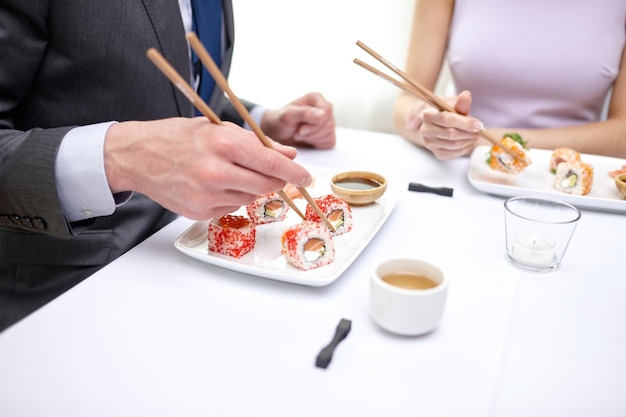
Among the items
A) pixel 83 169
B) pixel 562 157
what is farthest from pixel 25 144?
pixel 562 157

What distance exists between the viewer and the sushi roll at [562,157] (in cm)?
139

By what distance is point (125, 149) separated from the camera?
94cm

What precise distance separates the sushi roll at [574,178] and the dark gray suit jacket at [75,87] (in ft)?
3.24

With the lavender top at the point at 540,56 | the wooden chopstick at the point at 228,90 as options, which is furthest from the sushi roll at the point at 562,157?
the wooden chopstick at the point at 228,90

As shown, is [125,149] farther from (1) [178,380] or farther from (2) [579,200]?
(2) [579,200]

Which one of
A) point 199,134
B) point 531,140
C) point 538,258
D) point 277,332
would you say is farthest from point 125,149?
point 531,140

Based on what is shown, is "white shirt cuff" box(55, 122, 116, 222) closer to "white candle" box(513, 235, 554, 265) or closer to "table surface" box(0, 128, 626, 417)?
"table surface" box(0, 128, 626, 417)

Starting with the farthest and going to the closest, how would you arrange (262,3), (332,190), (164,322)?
(262,3) < (332,190) < (164,322)

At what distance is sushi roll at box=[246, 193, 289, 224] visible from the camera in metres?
1.14

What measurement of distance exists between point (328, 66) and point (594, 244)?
1905 mm

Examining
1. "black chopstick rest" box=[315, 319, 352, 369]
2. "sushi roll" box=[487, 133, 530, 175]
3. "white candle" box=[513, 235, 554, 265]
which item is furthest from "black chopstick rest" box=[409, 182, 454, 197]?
"black chopstick rest" box=[315, 319, 352, 369]

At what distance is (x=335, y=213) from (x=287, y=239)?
0.61 ft

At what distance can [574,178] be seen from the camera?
4.39 ft

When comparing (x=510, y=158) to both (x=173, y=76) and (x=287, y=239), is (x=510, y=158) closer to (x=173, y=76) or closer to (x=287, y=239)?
(x=287, y=239)
